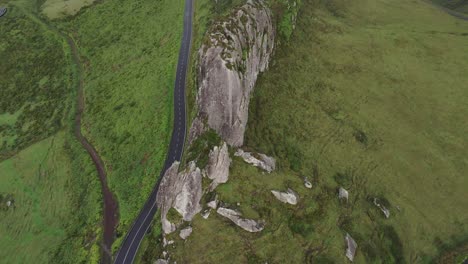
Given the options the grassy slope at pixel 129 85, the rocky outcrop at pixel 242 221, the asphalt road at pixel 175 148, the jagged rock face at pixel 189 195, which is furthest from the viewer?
the grassy slope at pixel 129 85

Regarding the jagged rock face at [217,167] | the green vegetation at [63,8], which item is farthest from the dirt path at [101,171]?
the jagged rock face at [217,167]

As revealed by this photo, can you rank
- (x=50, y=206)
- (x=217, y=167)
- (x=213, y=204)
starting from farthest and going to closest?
(x=50, y=206) → (x=217, y=167) → (x=213, y=204)

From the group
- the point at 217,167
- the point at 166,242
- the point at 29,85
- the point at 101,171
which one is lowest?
the point at 101,171

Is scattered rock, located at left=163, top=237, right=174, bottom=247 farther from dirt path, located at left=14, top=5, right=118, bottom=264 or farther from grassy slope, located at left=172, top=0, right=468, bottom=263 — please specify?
dirt path, located at left=14, top=5, right=118, bottom=264

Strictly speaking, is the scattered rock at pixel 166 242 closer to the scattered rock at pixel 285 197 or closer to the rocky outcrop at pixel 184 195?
the rocky outcrop at pixel 184 195

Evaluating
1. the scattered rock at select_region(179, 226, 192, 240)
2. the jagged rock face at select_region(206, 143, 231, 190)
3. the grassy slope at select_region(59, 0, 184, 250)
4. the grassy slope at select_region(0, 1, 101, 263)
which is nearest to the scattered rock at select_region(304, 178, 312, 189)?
the jagged rock face at select_region(206, 143, 231, 190)

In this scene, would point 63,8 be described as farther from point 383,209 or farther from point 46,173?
point 383,209

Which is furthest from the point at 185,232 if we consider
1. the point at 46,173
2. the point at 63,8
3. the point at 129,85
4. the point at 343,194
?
the point at 63,8
